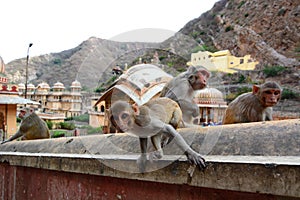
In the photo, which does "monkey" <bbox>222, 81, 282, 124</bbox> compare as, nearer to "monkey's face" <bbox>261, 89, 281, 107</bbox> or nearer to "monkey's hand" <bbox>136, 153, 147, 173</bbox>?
"monkey's face" <bbox>261, 89, 281, 107</bbox>

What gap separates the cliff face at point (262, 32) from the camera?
47.1 m

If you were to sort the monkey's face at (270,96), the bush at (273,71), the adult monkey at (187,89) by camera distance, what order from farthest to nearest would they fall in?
the bush at (273,71), the monkey's face at (270,96), the adult monkey at (187,89)

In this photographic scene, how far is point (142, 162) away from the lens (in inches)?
102

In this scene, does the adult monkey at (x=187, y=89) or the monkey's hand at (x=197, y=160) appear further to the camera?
the adult monkey at (x=187, y=89)

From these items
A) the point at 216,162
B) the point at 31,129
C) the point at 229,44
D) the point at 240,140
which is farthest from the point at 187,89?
the point at 229,44

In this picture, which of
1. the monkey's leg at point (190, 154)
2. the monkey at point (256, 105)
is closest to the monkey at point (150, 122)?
the monkey's leg at point (190, 154)

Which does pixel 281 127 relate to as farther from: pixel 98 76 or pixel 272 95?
pixel 98 76

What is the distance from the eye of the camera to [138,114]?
2203mm

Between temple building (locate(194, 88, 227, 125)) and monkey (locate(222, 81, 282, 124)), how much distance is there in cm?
47

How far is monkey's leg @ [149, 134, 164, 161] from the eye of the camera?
2.45 m

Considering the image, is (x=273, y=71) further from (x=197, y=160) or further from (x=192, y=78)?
(x=197, y=160)

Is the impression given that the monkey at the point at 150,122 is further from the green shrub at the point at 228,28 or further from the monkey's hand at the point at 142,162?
the green shrub at the point at 228,28

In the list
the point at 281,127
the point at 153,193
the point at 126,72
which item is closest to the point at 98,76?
the point at 126,72

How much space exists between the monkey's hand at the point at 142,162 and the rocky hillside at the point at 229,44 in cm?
75
